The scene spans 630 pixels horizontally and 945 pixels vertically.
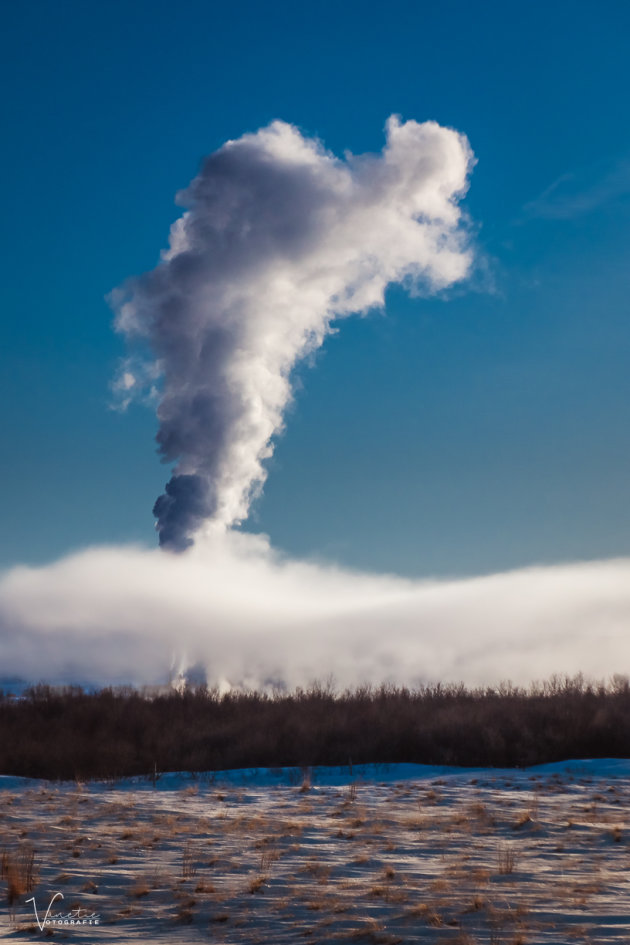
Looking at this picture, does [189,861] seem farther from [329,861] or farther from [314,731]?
[314,731]

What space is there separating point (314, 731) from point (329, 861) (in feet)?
44.2

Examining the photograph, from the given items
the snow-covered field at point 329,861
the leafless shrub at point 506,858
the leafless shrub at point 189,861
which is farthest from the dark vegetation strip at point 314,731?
the leafless shrub at point 506,858

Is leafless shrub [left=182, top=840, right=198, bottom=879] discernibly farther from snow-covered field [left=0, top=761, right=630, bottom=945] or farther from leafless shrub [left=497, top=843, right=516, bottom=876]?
leafless shrub [left=497, top=843, right=516, bottom=876]

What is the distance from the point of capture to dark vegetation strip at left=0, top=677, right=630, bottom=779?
20344 millimetres

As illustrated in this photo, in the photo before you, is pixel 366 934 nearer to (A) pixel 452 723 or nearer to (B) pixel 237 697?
(A) pixel 452 723

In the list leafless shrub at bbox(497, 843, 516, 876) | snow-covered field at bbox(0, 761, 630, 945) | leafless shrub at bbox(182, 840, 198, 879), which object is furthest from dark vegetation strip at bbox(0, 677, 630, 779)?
leafless shrub at bbox(497, 843, 516, 876)

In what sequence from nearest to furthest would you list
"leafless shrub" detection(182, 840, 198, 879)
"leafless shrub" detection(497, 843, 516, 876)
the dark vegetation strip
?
1. "leafless shrub" detection(497, 843, 516, 876)
2. "leafless shrub" detection(182, 840, 198, 879)
3. the dark vegetation strip

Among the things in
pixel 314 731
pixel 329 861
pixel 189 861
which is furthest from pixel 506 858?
pixel 314 731

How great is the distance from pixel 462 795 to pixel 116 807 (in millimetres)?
6396

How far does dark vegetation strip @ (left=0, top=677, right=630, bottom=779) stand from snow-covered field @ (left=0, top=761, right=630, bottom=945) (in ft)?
14.1

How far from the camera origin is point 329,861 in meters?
9.13

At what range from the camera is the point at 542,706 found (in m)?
23.2

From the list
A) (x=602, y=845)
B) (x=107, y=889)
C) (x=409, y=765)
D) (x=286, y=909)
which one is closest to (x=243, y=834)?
(x=107, y=889)

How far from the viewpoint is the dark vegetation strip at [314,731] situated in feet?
66.7
